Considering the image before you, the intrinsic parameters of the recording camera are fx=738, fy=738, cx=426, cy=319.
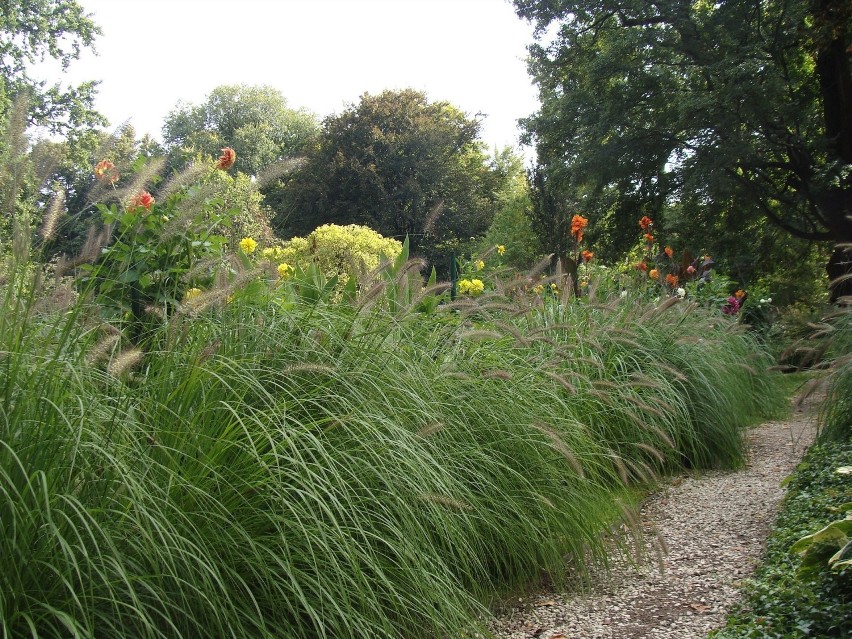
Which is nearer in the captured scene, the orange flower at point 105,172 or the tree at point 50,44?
the orange flower at point 105,172

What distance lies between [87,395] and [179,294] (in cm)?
166

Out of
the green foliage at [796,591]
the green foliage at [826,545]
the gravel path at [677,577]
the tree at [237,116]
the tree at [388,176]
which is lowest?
the gravel path at [677,577]

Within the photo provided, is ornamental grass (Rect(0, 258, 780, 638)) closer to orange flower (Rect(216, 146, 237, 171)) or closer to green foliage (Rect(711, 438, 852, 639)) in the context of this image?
green foliage (Rect(711, 438, 852, 639))

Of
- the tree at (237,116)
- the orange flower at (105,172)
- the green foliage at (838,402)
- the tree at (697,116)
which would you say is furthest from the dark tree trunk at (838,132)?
the tree at (237,116)

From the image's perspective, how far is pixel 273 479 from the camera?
2.00 metres

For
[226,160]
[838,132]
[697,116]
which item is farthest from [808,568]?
[838,132]

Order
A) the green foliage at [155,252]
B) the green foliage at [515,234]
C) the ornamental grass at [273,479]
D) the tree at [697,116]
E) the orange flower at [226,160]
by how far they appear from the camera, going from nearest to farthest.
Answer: the ornamental grass at [273,479]
the green foliage at [155,252]
the orange flower at [226,160]
the tree at [697,116]
the green foliage at [515,234]

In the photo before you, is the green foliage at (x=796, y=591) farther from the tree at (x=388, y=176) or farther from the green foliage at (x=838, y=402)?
the tree at (x=388, y=176)

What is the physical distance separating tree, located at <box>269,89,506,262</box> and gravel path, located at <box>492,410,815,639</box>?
1009 inches

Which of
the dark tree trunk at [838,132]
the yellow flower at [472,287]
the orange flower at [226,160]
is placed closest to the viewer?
the orange flower at [226,160]

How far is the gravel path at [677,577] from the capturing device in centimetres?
273

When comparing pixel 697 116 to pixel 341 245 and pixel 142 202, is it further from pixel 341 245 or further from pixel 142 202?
pixel 142 202

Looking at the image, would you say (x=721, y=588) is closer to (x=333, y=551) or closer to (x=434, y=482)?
(x=434, y=482)

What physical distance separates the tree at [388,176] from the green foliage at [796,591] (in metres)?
26.7
